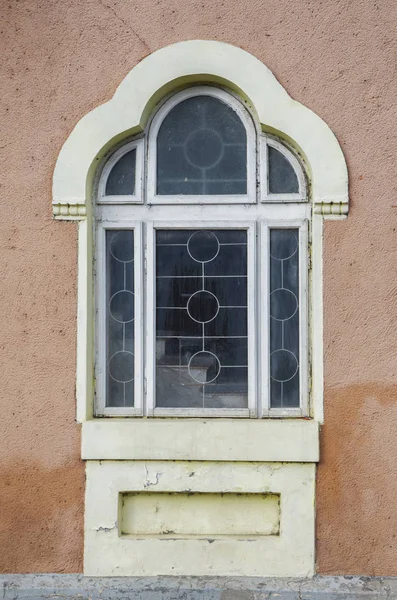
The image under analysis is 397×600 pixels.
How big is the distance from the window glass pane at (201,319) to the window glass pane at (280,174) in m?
0.40

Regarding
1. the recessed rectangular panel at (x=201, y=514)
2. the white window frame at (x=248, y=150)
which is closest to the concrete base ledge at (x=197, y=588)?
the recessed rectangular panel at (x=201, y=514)

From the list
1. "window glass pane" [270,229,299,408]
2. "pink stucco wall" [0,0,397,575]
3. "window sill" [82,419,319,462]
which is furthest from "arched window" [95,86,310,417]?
"pink stucco wall" [0,0,397,575]

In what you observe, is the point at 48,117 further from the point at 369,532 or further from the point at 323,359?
the point at 369,532

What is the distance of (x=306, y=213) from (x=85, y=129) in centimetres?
156

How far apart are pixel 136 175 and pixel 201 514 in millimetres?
2292

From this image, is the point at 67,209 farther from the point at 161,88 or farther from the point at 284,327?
the point at 284,327

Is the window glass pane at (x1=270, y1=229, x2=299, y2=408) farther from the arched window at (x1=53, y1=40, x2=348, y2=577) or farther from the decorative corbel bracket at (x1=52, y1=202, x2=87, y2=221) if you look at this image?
the decorative corbel bracket at (x1=52, y1=202, x2=87, y2=221)

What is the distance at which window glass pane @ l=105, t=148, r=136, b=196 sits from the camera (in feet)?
16.0

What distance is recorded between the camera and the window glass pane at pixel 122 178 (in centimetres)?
488

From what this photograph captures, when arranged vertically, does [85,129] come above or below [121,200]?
above

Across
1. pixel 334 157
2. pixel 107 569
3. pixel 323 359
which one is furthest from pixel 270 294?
pixel 107 569

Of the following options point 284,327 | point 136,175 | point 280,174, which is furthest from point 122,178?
point 284,327

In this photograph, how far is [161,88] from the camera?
4723mm

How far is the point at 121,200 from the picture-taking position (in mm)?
4840
